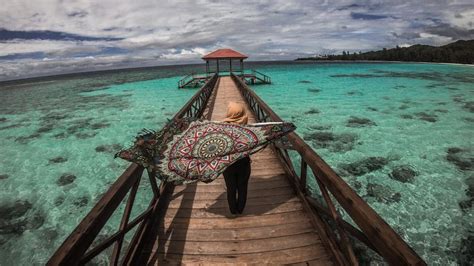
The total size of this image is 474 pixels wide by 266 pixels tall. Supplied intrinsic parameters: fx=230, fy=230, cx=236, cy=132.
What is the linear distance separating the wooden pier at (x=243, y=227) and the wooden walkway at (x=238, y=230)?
1 cm

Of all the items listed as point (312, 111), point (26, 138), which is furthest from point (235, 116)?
point (26, 138)

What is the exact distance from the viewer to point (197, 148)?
3029mm

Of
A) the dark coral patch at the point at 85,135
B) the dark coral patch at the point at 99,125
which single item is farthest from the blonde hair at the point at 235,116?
the dark coral patch at the point at 99,125

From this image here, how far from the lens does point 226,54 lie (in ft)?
86.1

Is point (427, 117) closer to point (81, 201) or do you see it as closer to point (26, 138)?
point (81, 201)

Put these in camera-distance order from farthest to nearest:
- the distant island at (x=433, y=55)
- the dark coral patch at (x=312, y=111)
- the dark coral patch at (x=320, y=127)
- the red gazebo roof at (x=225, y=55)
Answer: the distant island at (x=433, y=55) < the red gazebo roof at (x=225, y=55) < the dark coral patch at (x=312, y=111) < the dark coral patch at (x=320, y=127)

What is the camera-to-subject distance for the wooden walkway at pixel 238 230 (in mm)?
3061

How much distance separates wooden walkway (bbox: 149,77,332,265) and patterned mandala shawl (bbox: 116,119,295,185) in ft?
3.71

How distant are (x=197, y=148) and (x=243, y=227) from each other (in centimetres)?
151

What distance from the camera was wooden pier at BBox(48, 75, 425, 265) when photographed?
6.77 ft

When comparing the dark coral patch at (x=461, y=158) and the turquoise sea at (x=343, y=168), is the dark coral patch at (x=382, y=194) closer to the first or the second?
the turquoise sea at (x=343, y=168)

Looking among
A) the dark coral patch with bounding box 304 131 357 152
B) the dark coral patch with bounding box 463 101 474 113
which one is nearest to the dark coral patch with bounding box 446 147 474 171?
the dark coral patch with bounding box 304 131 357 152

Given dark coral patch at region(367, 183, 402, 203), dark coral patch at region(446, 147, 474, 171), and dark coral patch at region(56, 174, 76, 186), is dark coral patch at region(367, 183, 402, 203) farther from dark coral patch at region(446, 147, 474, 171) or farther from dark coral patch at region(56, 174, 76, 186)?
dark coral patch at region(56, 174, 76, 186)

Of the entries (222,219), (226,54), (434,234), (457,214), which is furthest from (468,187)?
(226,54)
